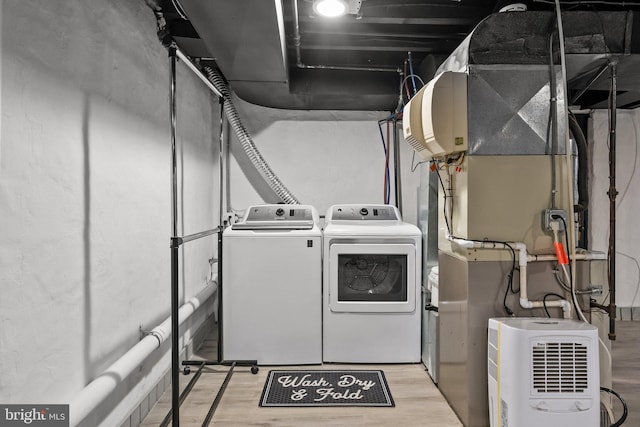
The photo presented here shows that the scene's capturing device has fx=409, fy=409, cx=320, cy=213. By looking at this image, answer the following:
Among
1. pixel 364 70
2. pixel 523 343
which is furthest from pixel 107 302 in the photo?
pixel 364 70

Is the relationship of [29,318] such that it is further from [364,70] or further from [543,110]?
[364,70]

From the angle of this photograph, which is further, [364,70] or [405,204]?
[405,204]

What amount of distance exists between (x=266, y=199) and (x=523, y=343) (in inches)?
109

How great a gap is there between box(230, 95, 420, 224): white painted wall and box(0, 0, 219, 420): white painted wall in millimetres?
1388

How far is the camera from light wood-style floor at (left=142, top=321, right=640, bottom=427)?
2.28 metres

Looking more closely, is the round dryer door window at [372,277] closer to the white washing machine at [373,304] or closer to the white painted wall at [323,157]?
the white washing machine at [373,304]

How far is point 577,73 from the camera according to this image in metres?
2.37

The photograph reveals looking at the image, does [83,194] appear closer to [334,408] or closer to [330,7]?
[330,7]

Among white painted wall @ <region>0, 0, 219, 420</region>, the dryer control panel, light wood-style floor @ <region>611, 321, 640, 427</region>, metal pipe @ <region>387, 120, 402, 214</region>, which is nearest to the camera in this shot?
white painted wall @ <region>0, 0, 219, 420</region>

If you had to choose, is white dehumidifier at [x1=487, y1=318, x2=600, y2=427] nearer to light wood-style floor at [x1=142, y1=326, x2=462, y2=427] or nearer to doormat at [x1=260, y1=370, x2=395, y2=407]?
light wood-style floor at [x1=142, y1=326, x2=462, y2=427]

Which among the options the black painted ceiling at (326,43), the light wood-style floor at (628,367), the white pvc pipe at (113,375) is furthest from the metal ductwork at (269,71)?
the light wood-style floor at (628,367)

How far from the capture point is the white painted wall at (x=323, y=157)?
159 inches

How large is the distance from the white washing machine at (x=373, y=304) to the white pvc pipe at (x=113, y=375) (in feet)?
3.94

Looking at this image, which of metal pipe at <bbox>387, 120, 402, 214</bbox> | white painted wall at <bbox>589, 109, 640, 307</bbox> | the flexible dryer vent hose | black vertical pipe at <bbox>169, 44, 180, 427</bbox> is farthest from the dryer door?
Answer: white painted wall at <bbox>589, 109, 640, 307</bbox>
